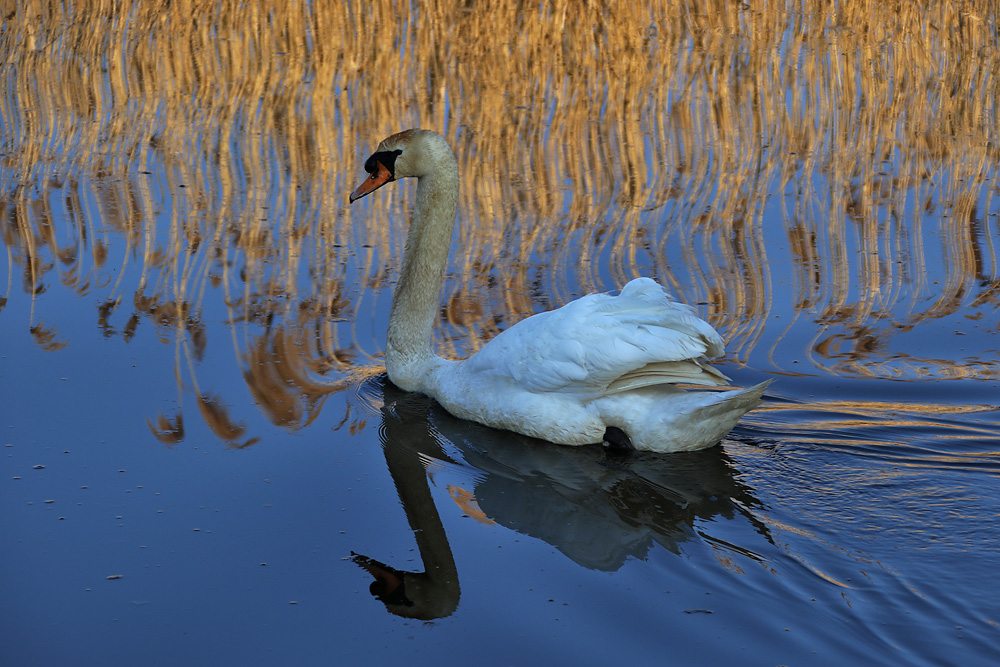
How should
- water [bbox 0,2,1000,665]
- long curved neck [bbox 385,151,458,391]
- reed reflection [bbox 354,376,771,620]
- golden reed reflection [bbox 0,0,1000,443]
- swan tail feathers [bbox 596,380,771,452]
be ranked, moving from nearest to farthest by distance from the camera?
water [bbox 0,2,1000,665], reed reflection [bbox 354,376,771,620], swan tail feathers [bbox 596,380,771,452], long curved neck [bbox 385,151,458,391], golden reed reflection [bbox 0,0,1000,443]

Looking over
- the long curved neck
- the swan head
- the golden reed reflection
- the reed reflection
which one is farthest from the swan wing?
the swan head

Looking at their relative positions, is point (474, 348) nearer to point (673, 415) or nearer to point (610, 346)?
point (610, 346)

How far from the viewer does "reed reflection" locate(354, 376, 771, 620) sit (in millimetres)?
3754

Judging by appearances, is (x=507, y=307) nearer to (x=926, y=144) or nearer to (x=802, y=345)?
(x=802, y=345)

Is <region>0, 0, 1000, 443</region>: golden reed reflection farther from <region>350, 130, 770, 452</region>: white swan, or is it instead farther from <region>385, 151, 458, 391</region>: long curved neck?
<region>350, 130, 770, 452</region>: white swan

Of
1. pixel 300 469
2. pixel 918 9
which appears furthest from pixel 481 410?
pixel 918 9

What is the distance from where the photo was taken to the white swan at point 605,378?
443cm

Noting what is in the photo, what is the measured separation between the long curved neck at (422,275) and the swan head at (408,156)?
28 millimetres

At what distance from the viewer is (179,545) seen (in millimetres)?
3844

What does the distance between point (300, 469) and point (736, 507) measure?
173cm

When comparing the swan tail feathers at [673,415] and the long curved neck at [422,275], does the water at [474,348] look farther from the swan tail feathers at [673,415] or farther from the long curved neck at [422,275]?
the long curved neck at [422,275]

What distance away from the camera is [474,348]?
5.76 m

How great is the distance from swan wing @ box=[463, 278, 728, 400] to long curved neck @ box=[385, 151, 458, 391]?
2.12 ft

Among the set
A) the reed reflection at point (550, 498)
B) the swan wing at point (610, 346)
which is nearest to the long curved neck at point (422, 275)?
the reed reflection at point (550, 498)
